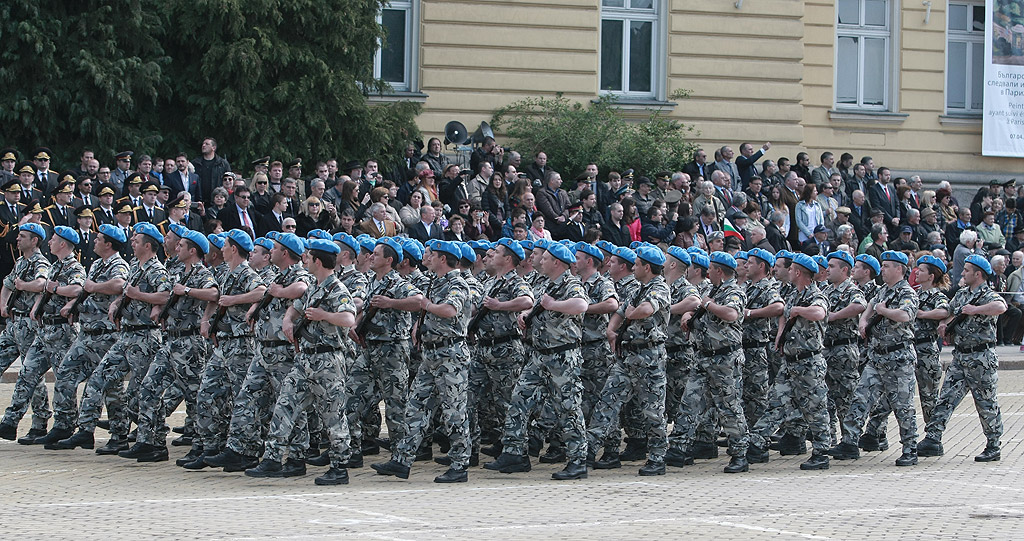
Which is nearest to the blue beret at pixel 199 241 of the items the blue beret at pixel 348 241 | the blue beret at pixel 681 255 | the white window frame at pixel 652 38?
the blue beret at pixel 348 241

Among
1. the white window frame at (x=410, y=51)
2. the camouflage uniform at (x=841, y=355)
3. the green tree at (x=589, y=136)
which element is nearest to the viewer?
the camouflage uniform at (x=841, y=355)

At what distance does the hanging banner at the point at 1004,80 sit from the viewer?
2744cm

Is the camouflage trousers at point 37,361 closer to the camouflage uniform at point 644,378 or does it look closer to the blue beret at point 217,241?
the blue beret at point 217,241

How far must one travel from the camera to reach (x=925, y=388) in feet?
44.2

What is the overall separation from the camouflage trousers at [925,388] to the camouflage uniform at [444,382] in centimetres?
404

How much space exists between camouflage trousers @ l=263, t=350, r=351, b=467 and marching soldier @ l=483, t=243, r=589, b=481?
1.41 metres

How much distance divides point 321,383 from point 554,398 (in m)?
1.87

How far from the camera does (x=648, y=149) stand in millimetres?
24078

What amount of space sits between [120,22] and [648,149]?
8535 millimetres

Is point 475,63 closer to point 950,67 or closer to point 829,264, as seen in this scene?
point 950,67

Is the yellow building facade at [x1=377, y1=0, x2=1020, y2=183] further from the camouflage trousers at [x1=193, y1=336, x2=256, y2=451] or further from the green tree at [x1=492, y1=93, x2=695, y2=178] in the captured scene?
the camouflage trousers at [x1=193, y1=336, x2=256, y2=451]

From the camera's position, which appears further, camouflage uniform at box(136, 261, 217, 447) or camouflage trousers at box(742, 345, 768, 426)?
camouflage trousers at box(742, 345, 768, 426)

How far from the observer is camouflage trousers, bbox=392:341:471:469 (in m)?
11.2

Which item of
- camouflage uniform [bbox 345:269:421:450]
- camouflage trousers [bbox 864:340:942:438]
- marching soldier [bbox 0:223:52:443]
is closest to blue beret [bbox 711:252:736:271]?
camouflage trousers [bbox 864:340:942:438]
